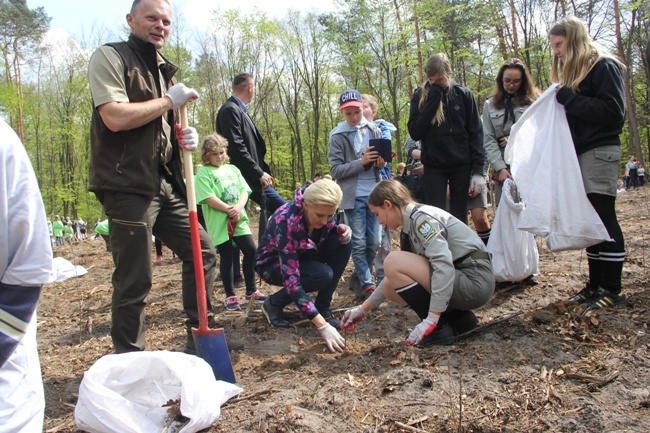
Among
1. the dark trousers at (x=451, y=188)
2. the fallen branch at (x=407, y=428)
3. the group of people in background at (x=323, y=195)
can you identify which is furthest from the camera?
the dark trousers at (x=451, y=188)

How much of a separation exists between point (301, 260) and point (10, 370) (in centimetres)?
244

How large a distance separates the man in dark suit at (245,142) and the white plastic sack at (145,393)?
261 centimetres

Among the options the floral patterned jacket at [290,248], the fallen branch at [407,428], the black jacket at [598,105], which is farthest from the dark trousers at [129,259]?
the black jacket at [598,105]

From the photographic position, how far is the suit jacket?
4543 mm

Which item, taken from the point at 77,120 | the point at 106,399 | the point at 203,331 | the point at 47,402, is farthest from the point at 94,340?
the point at 77,120

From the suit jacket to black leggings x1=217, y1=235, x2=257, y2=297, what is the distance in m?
0.64

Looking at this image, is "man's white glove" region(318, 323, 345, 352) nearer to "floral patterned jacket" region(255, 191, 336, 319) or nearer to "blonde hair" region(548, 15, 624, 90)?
"floral patterned jacket" region(255, 191, 336, 319)

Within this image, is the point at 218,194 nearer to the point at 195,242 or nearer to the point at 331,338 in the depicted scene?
the point at 195,242

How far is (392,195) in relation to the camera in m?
3.04

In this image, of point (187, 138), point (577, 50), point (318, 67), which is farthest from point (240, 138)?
point (318, 67)

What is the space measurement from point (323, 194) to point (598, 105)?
1875 mm

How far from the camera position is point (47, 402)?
8.74ft

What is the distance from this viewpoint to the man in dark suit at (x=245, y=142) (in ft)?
14.9

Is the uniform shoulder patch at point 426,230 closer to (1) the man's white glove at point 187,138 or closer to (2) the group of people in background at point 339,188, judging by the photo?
(2) the group of people in background at point 339,188
